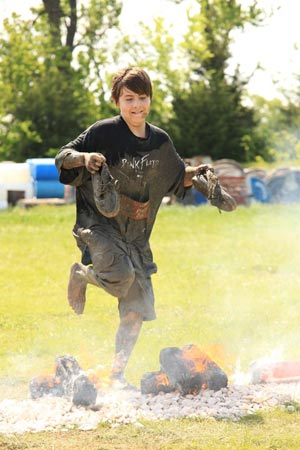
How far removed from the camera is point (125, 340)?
6.43 metres

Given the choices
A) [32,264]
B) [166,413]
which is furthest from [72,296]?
[32,264]

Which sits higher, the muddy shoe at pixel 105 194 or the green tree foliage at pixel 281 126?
the muddy shoe at pixel 105 194

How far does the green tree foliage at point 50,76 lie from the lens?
30.3m

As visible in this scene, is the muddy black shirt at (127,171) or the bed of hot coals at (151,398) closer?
the bed of hot coals at (151,398)

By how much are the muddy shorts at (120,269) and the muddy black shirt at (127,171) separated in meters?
0.07

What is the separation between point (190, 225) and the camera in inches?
729

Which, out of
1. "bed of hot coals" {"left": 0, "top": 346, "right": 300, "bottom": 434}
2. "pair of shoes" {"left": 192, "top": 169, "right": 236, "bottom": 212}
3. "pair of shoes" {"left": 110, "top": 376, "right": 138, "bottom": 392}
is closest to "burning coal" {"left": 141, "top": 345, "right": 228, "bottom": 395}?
"bed of hot coals" {"left": 0, "top": 346, "right": 300, "bottom": 434}

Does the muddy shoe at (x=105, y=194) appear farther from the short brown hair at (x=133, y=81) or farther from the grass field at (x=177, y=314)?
the grass field at (x=177, y=314)

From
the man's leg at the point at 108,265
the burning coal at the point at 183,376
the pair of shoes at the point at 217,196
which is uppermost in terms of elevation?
the pair of shoes at the point at 217,196

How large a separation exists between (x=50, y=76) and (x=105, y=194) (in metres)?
26.2

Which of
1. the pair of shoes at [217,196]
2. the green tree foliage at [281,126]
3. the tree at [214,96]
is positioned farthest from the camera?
the green tree foliage at [281,126]

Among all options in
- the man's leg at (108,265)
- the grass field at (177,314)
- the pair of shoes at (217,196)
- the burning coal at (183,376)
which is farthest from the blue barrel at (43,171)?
the burning coal at (183,376)

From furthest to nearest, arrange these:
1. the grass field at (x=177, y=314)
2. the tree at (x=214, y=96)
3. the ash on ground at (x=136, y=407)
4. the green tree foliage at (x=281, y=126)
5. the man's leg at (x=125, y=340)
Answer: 1. the green tree foliage at (x=281, y=126)
2. the tree at (x=214, y=96)
3. the man's leg at (x=125, y=340)
4. the ash on ground at (x=136, y=407)
5. the grass field at (x=177, y=314)

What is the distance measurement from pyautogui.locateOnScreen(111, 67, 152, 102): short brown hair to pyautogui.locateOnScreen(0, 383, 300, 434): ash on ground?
6.23 ft
